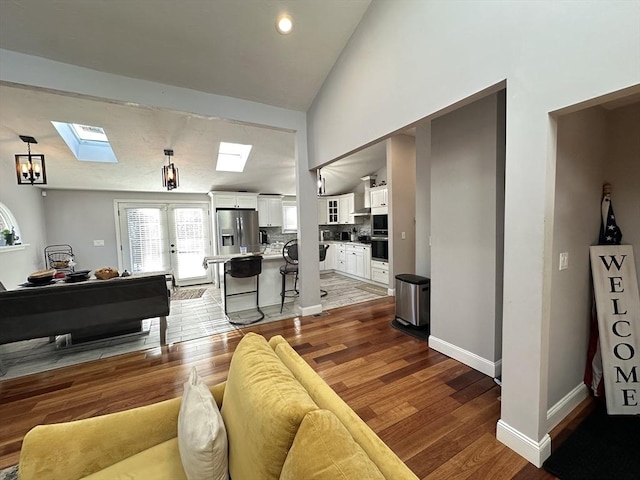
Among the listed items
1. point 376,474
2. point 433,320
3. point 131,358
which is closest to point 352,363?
point 433,320

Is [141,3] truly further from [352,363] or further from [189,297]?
[189,297]

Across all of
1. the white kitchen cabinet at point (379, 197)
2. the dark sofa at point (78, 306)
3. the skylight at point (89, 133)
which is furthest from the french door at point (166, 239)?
the white kitchen cabinet at point (379, 197)

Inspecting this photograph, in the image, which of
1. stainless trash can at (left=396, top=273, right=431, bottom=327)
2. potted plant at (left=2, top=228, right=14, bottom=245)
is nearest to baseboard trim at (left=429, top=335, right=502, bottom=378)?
stainless trash can at (left=396, top=273, right=431, bottom=327)

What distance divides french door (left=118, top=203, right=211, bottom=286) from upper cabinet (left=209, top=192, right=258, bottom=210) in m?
0.66

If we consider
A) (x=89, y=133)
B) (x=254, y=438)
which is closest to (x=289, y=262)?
(x=254, y=438)

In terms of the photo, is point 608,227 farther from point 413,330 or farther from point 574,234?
point 413,330

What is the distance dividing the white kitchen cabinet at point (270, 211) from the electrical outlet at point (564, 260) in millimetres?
6094

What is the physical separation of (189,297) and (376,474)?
18.0 ft

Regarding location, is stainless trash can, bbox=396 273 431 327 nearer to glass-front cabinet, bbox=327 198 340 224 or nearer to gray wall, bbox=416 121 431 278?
gray wall, bbox=416 121 431 278

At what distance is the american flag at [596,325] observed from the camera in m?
1.99

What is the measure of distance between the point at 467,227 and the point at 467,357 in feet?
4.20

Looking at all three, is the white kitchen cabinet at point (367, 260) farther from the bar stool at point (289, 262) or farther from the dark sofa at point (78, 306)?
the dark sofa at point (78, 306)

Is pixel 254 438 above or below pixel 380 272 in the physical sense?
above

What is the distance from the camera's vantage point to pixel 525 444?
5.09ft
